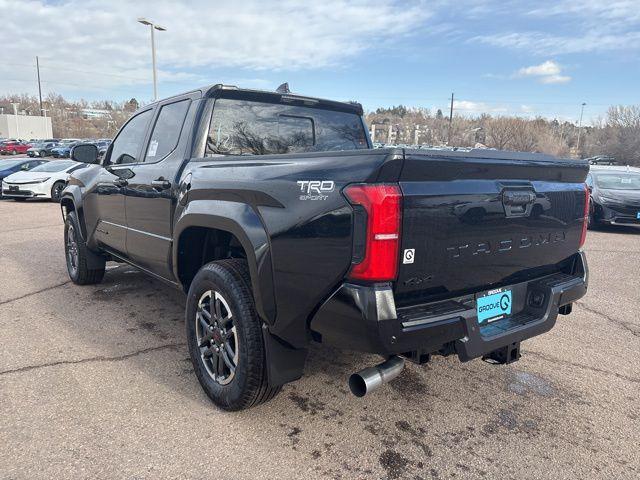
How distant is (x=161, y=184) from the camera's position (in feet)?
12.0

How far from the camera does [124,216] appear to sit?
4398 mm

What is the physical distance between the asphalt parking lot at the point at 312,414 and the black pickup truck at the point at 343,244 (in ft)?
1.17

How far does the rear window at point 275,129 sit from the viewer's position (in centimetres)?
363

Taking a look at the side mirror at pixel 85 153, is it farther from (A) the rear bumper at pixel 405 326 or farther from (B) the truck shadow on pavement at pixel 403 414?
(A) the rear bumper at pixel 405 326

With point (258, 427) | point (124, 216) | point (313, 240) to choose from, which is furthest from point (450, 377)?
point (124, 216)

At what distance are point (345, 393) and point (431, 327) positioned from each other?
1.27 meters

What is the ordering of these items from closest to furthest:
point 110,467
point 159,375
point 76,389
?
point 110,467
point 76,389
point 159,375

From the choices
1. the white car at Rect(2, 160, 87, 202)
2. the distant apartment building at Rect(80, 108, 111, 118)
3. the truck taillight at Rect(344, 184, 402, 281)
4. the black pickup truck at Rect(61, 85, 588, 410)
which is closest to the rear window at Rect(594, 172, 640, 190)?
the black pickup truck at Rect(61, 85, 588, 410)

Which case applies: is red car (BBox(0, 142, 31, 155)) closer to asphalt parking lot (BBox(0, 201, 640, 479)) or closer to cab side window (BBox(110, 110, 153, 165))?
cab side window (BBox(110, 110, 153, 165))

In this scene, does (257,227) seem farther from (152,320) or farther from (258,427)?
(152,320)

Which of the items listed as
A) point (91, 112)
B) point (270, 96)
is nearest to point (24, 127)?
point (91, 112)

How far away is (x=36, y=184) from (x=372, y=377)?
652 inches

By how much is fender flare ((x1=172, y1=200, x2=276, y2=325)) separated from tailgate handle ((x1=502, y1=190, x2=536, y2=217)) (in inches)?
49.4

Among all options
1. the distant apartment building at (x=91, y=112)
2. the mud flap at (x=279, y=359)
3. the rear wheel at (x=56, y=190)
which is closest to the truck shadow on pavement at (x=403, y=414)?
the mud flap at (x=279, y=359)
